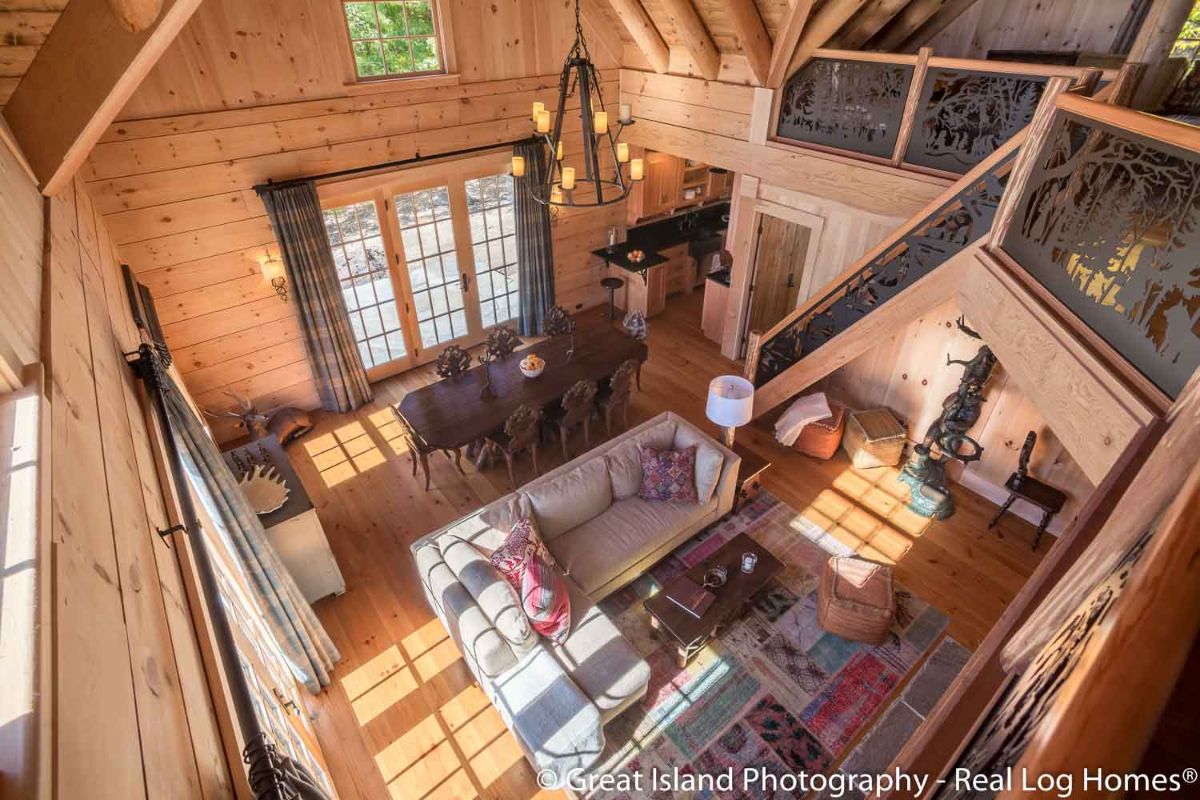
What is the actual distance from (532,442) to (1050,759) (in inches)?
189

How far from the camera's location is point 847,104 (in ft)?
16.0

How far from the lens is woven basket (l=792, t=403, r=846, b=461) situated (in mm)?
5414

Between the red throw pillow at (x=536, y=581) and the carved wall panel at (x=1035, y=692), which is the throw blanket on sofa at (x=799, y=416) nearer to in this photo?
the red throw pillow at (x=536, y=581)

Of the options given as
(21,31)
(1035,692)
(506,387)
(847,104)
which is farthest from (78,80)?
(847,104)

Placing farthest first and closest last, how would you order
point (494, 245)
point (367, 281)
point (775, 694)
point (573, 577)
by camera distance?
1. point (494, 245)
2. point (367, 281)
3. point (573, 577)
4. point (775, 694)

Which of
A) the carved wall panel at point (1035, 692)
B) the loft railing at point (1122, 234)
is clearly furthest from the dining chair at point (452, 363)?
the carved wall panel at point (1035, 692)

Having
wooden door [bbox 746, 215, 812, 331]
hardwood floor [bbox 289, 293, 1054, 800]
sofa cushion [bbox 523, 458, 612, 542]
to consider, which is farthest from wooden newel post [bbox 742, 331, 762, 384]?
sofa cushion [bbox 523, 458, 612, 542]

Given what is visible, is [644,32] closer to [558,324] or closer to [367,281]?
[558,324]

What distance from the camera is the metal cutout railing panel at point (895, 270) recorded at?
3.71m

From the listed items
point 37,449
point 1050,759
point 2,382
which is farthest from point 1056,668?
point 2,382

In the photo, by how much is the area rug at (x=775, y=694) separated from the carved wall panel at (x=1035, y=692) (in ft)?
9.31

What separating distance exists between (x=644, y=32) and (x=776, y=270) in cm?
294

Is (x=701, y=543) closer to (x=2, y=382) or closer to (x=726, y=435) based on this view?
(x=726, y=435)

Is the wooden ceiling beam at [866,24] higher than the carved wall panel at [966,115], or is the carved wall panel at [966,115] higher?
the wooden ceiling beam at [866,24]
